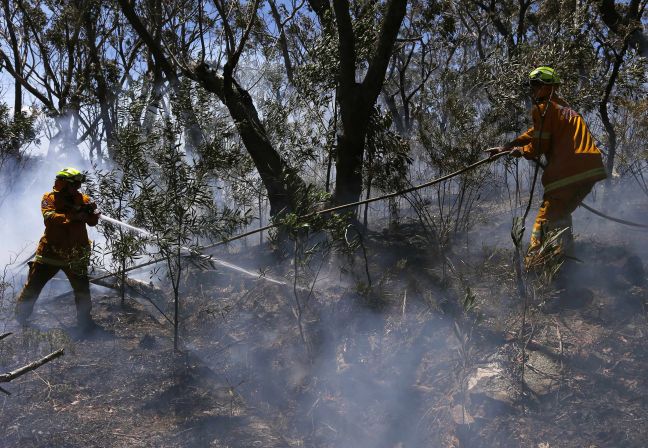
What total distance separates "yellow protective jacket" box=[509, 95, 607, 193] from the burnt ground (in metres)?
0.81

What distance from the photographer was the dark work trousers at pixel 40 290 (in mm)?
5328

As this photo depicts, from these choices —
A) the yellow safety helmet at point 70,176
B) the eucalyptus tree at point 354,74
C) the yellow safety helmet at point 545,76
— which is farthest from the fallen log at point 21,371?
the eucalyptus tree at point 354,74

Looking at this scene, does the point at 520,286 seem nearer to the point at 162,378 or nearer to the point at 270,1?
the point at 162,378

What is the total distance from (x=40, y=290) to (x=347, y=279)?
299 centimetres

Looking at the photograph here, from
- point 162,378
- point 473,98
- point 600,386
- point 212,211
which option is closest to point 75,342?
point 162,378

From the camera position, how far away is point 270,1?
12.2 metres

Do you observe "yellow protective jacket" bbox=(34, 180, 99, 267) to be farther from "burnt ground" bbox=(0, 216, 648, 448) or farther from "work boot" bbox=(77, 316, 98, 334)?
"burnt ground" bbox=(0, 216, 648, 448)

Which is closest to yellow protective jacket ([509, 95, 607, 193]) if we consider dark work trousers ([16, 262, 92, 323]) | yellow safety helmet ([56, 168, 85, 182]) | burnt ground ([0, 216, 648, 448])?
burnt ground ([0, 216, 648, 448])

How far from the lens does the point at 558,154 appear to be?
13.8ft

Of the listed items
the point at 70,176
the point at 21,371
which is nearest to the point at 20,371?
the point at 21,371

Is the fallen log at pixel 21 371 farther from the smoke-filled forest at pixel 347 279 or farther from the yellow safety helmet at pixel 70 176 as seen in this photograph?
the yellow safety helmet at pixel 70 176

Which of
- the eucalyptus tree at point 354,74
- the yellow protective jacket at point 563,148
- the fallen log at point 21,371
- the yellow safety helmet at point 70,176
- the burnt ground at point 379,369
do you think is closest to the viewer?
the fallen log at point 21,371

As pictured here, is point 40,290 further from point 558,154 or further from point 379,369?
point 558,154

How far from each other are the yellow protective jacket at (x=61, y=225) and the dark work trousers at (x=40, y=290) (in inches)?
4.0
